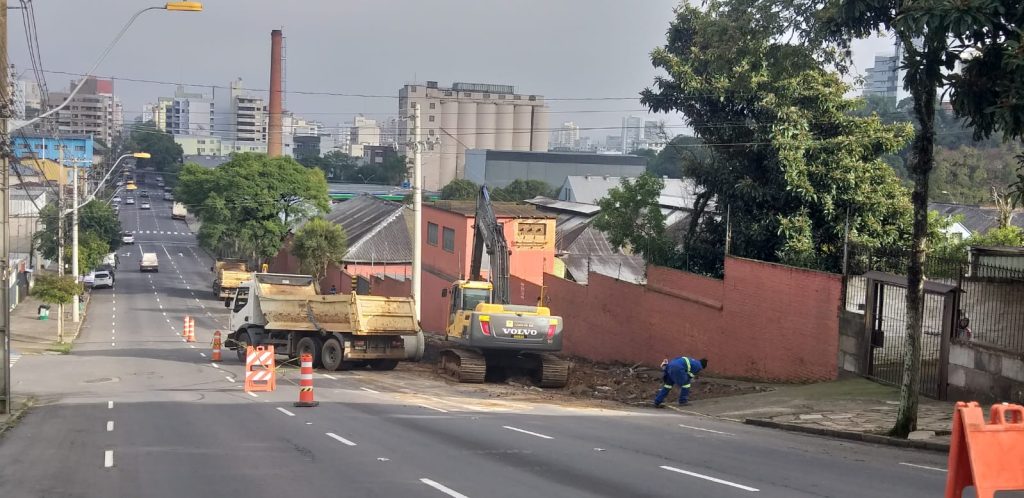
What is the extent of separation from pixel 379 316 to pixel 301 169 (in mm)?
47335

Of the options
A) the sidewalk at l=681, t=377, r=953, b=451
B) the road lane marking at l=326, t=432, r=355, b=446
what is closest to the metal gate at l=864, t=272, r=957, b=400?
the sidewalk at l=681, t=377, r=953, b=451

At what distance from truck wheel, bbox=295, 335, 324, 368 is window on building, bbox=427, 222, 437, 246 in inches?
683

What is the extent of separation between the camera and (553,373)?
1113 inches

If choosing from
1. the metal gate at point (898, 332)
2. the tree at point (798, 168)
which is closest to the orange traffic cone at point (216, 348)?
the tree at point (798, 168)

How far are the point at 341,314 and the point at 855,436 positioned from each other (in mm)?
17709

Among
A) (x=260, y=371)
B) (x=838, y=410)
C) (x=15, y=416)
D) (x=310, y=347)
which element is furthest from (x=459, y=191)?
(x=838, y=410)

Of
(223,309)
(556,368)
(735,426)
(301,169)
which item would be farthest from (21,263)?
(735,426)

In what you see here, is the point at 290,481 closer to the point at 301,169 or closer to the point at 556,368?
the point at 556,368

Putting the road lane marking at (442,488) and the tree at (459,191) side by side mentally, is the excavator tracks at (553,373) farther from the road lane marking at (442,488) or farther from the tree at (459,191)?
the tree at (459,191)

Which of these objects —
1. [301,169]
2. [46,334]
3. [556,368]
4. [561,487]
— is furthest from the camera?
[301,169]

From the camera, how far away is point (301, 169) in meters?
75.9

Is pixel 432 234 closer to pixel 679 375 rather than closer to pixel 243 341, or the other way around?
pixel 243 341

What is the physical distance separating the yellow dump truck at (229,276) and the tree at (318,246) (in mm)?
4965

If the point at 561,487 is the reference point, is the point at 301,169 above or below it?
above
